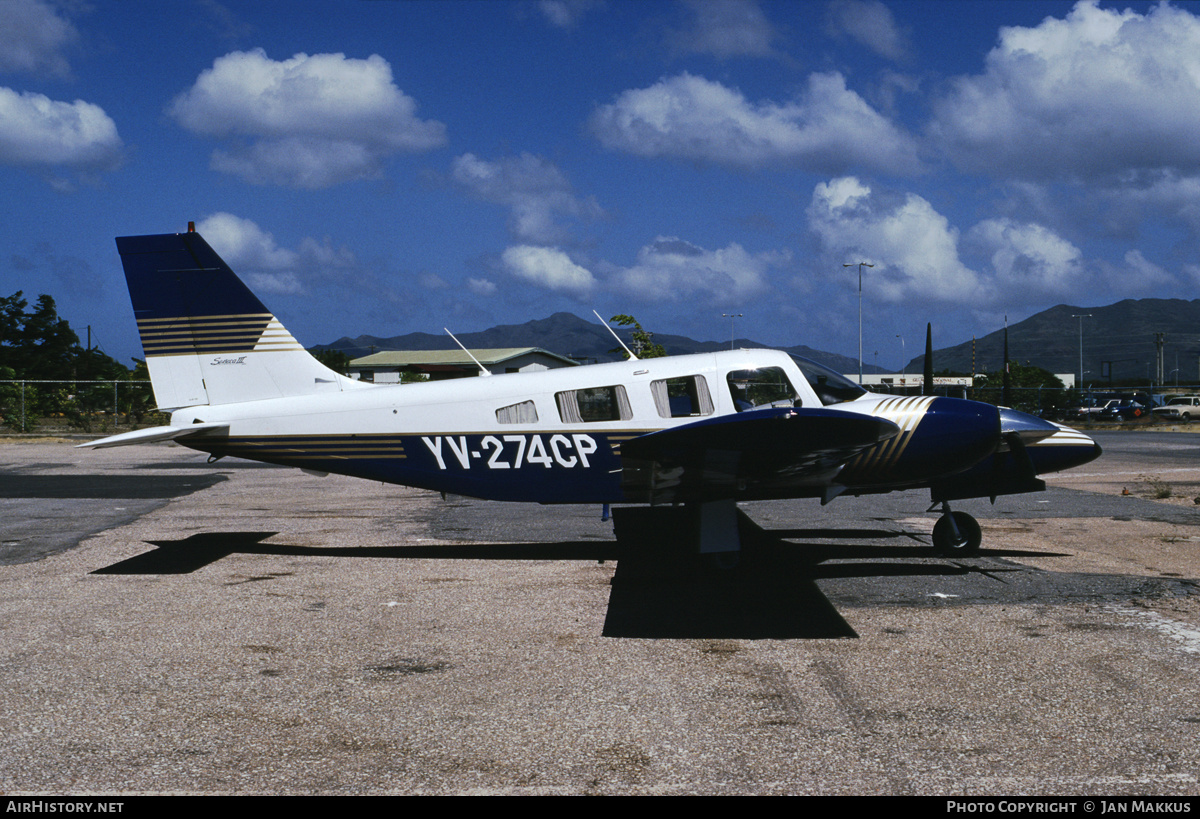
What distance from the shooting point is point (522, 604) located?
685 centimetres

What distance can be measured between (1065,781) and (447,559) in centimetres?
644

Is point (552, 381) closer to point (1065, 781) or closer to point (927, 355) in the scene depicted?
point (1065, 781)

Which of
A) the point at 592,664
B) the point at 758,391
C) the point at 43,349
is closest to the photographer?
the point at 592,664

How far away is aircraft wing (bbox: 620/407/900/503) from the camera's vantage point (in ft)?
21.2

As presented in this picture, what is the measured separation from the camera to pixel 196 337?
9.04m

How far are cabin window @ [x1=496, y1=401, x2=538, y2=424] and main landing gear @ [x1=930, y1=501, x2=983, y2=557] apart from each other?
14.5ft

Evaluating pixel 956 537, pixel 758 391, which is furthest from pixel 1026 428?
pixel 758 391

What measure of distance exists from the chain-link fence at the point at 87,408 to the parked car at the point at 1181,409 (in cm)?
4985

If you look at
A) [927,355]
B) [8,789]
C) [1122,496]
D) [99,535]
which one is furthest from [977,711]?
[1122,496]

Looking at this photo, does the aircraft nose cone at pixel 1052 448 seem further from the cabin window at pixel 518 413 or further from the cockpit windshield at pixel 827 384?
the cabin window at pixel 518 413

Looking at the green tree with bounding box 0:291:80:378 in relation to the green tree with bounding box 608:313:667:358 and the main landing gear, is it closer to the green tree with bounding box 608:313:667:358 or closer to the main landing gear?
the green tree with bounding box 608:313:667:358

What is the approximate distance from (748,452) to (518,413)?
265cm

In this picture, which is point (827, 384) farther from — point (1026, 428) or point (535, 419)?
point (535, 419)

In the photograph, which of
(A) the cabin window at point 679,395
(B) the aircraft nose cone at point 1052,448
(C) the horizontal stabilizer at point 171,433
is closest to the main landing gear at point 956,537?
(B) the aircraft nose cone at point 1052,448
